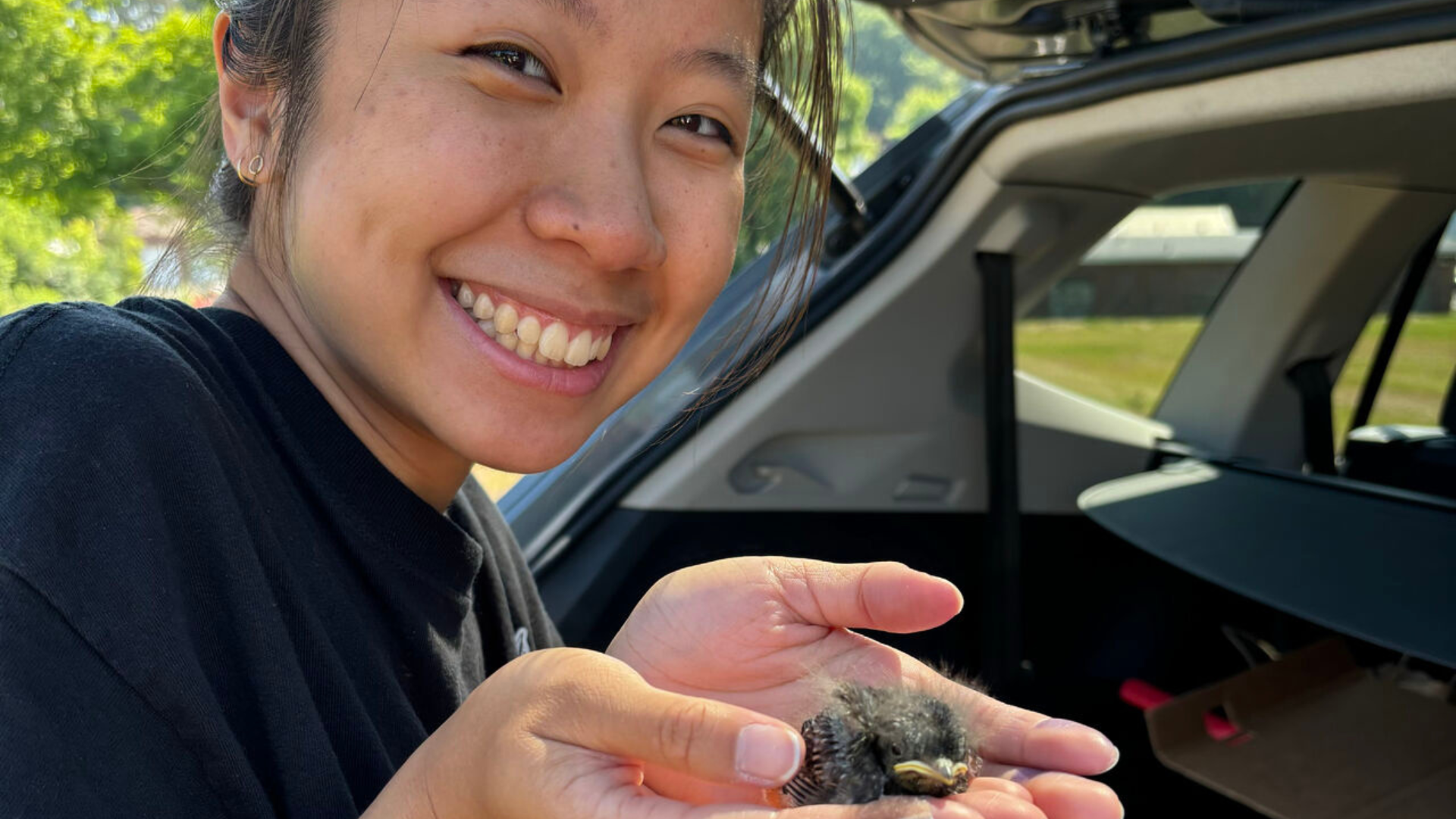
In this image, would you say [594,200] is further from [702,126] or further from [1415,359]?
[1415,359]

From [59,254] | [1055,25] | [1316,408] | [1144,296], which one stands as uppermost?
[1055,25]

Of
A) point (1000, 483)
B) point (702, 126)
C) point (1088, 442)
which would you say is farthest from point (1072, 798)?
point (1088, 442)

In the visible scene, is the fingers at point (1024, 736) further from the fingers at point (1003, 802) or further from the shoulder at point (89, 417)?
the shoulder at point (89, 417)

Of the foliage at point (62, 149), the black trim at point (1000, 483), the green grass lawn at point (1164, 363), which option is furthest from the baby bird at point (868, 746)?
the foliage at point (62, 149)

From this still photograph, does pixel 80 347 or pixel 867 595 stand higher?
pixel 80 347

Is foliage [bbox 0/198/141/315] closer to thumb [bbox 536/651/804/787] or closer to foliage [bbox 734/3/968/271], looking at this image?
foliage [bbox 734/3/968/271]

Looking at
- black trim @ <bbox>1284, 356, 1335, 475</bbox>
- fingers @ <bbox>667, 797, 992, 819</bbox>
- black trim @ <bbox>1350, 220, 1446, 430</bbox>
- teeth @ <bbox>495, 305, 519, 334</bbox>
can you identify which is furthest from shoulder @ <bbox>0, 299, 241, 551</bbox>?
black trim @ <bbox>1350, 220, 1446, 430</bbox>
